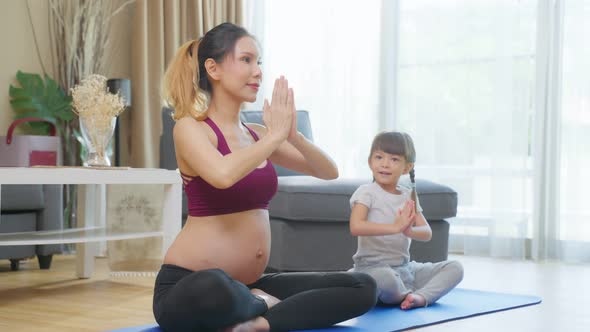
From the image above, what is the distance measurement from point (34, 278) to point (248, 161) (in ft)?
6.56

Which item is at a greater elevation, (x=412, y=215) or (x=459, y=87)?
(x=459, y=87)

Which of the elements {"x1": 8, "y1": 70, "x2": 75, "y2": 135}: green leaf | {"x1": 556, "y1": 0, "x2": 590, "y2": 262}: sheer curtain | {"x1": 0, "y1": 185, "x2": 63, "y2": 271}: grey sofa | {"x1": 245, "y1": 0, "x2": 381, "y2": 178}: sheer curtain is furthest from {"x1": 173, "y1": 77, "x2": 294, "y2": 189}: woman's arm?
{"x1": 245, "y1": 0, "x2": 381, "y2": 178}: sheer curtain

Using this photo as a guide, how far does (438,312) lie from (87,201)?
6.29ft

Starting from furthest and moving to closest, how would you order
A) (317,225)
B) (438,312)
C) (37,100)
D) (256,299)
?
(37,100) → (317,225) → (438,312) → (256,299)

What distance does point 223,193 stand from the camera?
2023mm

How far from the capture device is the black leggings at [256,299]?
1.88 m

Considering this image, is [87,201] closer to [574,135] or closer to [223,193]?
[223,193]

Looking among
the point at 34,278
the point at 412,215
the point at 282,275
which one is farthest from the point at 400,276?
the point at 34,278

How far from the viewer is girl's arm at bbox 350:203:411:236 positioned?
8.26 ft

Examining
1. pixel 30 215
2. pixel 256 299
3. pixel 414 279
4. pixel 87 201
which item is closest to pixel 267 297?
pixel 256 299

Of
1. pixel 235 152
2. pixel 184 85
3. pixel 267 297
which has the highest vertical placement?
pixel 184 85

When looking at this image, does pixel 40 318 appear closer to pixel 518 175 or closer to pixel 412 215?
pixel 412 215

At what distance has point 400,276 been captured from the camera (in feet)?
8.81

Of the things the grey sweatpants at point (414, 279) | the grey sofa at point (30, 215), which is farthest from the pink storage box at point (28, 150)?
the grey sweatpants at point (414, 279)
